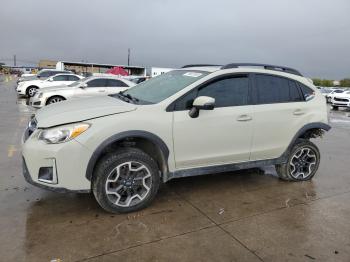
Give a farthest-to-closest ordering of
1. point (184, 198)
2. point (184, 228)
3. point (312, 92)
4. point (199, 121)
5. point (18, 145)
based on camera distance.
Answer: point (18, 145) → point (312, 92) → point (184, 198) → point (199, 121) → point (184, 228)

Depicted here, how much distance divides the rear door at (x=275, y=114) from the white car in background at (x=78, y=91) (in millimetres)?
8693

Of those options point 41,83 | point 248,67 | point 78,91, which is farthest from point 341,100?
point 248,67

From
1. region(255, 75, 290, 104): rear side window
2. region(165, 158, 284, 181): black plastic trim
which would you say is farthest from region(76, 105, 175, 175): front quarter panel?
region(255, 75, 290, 104): rear side window

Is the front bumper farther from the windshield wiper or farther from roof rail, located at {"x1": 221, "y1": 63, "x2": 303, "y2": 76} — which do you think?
roof rail, located at {"x1": 221, "y1": 63, "x2": 303, "y2": 76}

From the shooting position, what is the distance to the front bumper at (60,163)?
3.63m

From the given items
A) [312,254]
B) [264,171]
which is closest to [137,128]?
[312,254]

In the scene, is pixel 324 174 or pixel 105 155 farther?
pixel 324 174

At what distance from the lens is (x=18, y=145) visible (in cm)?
714

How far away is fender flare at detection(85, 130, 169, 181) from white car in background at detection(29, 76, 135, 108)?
924 centimetres

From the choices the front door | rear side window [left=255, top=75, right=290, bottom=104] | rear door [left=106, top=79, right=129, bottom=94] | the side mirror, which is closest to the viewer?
the side mirror

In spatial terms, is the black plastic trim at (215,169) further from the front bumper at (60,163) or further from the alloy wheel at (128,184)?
the front bumper at (60,163)

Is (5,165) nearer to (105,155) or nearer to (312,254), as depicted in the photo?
(105,155)

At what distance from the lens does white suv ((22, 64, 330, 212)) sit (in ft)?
12.2

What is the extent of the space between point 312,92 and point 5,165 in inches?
203
